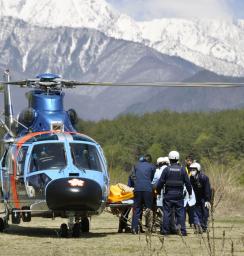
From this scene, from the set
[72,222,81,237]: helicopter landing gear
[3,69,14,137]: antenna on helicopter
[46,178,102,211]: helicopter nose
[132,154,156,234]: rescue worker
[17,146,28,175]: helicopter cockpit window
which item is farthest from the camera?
[3,69,14,137]: antenna on helicopter

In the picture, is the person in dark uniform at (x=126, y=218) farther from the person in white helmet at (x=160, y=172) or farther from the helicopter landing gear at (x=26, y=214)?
the helicopter landing gear at (x=26, y=214)

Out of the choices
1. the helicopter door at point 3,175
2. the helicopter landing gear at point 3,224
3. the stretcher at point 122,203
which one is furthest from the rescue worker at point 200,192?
the helicopter landing gear at point 3,224

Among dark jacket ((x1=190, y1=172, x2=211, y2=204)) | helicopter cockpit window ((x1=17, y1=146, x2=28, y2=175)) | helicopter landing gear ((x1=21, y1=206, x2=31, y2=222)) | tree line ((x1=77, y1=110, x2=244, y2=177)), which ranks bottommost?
tree line ((x1=77, y1=110, x2=244, y2=177))

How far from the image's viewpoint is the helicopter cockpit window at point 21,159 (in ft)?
61.3

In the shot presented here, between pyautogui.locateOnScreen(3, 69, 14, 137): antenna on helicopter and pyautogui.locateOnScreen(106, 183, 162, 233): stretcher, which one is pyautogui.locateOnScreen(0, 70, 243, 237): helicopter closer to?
pyautogui.locateOnScreen(106, 183, 162, 233): stretcher

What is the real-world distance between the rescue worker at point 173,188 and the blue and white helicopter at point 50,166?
47.4 inches

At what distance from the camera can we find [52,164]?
1811 centimetres

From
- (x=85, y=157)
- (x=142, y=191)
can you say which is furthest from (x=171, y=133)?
(x=85, y=157)

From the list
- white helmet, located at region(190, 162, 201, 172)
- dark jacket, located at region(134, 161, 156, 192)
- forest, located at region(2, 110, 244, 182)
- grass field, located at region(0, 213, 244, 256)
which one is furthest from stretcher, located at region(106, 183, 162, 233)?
forest, located at region(2, 110, 244, 182)

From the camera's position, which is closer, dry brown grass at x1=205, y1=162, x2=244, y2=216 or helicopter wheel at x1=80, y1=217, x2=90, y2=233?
helicopter wheel at x1=80, y1=217, x2=90, y2=233

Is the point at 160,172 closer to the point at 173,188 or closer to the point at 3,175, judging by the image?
the point at 173,188

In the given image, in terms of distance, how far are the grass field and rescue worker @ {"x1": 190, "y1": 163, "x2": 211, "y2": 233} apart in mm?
446

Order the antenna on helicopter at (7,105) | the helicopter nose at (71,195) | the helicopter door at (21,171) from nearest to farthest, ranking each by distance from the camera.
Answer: the helicopter nose at (71,195) → the helicopter door at (21,171) → the antenna on helicopter at (7,105)

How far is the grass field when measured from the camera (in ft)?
48.6
